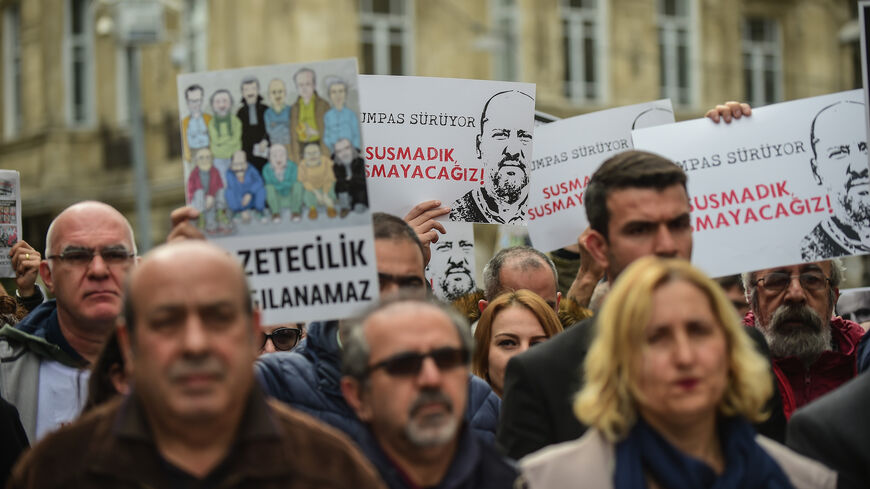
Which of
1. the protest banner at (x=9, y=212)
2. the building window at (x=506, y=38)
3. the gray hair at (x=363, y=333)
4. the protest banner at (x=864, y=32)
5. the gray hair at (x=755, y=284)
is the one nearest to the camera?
the gray hair at (x=363, y=333)

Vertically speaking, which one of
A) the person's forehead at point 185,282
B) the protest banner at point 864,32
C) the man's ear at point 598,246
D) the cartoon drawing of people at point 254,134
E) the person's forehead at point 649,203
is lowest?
the person's forehead at point 185,282

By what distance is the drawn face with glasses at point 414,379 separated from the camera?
13.9ft

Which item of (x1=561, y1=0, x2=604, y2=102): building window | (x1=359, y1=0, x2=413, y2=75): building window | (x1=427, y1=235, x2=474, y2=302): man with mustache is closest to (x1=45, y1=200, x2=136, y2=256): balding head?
(x1=427, y1=235, x2=474, y2=302): man with mustache

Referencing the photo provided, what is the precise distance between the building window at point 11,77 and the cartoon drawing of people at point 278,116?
86.7 ft

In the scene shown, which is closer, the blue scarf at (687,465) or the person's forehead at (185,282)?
the person's forehead at (185,282)

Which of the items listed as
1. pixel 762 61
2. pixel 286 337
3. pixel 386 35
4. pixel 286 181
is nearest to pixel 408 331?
pixel 286 181

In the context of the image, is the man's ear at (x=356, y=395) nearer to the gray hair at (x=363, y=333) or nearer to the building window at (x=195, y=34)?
the gray hair at (x=363, y=333)

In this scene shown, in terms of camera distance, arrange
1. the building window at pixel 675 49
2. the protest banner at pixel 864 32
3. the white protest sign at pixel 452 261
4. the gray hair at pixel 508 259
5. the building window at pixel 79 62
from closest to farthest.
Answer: the protest banner at pixel 864 32 < the white protest sign at pixel 452 261 < the gray hair at pixel 508 259 < the building window at pixel 675 49 < the building window at pixel 79 62

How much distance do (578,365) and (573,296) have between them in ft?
7.94

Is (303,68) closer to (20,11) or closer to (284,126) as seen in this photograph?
(284,126)

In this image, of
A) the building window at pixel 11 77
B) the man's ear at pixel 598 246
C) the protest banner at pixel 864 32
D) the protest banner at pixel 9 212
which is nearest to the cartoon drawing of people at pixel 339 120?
the man's ear at pixel 598 246

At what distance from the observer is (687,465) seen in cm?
426

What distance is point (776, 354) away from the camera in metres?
6.68

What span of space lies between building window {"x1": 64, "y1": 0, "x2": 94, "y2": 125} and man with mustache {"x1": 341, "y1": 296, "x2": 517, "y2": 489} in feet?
84.9
